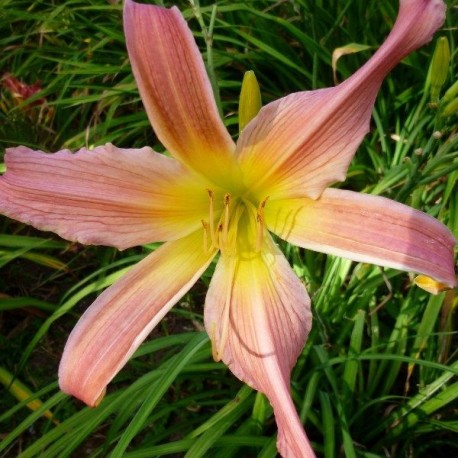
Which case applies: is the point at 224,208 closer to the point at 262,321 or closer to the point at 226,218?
the point at 226,218

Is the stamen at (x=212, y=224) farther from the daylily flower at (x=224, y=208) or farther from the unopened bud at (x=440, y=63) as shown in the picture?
the unopened bud at (x=440, y=63)

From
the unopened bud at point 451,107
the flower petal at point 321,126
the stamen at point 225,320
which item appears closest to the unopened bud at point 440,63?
the unopened bud at point 451,107

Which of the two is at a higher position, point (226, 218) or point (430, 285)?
point (226, 218)

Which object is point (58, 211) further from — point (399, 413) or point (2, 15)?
point (2, 15)

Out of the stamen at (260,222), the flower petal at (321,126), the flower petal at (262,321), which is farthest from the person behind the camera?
the stamen at (260,222)

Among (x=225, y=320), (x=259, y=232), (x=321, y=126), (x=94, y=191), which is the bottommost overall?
(x=225, y=320)

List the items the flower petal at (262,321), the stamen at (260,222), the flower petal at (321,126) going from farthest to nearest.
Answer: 1. the stamen at (260,222)
2. the flower petal at (262,321)
3. the flower petal at (321,126)

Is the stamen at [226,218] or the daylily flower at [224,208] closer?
the daylily flower at [224,208]

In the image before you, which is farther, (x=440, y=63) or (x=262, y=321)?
(x=440, y=63)

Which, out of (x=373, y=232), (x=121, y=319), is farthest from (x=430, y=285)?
(x=121, y=319)

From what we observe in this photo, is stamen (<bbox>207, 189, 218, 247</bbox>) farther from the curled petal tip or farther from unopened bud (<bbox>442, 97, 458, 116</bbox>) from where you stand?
unopened bud (<bbox>442, 97, 458, 116</bbox>)
